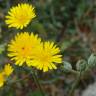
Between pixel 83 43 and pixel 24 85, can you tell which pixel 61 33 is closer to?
pixel 83 43

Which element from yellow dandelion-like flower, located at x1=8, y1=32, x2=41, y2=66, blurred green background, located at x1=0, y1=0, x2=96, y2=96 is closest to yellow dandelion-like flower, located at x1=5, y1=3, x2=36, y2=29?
yellow dandelion-like flower, located at x1=8, y1=32, x2=41, y2=66

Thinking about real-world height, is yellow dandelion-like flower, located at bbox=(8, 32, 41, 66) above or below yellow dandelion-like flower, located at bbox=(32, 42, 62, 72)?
above

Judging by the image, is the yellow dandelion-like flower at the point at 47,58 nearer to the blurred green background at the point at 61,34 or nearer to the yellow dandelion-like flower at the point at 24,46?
the yellow dandelion-like flower at the point at 24,46

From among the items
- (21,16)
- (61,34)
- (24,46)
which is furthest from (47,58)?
(61,34)

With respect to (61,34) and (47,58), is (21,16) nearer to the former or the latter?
(47,58)

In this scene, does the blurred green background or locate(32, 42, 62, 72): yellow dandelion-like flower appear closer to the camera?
locate(32, 42, 62, 72): yellow dandelion-like flower

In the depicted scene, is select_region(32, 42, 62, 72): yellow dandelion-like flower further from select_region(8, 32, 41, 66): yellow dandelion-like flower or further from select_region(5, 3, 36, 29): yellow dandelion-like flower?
select_region(5, 3, 36, 29): yellow dandelion-like flower

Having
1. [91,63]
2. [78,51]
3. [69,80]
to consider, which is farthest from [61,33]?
[91,63]
